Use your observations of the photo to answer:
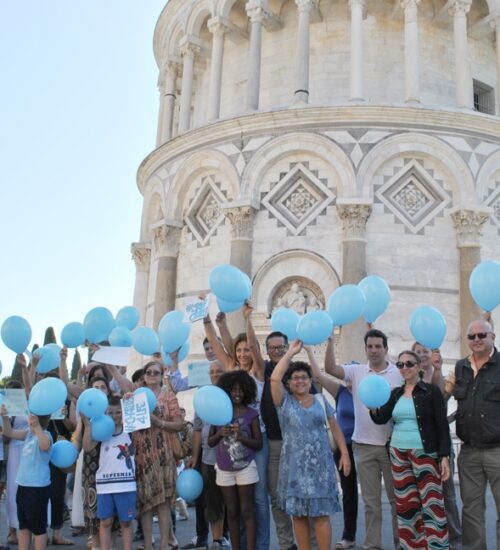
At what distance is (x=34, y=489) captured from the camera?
5.57 m

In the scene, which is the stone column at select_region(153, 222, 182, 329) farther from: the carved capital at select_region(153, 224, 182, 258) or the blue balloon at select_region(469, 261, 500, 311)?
the blue balloon at select_region(469, 261, 500, 311)

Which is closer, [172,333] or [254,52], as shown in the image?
[172,333]

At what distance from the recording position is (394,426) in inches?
217

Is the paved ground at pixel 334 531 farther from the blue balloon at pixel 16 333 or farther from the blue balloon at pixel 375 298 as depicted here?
the blue balloon at pixel 375 298

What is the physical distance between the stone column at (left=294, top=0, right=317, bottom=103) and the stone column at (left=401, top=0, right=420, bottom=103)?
95.2 inches

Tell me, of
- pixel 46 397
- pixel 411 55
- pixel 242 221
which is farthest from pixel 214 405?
pixel 411 55

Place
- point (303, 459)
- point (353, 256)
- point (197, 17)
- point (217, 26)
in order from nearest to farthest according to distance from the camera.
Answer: point (303, 459), point (353, 256), point (217, 26), point (197, 17)

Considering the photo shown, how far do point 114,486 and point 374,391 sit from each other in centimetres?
246

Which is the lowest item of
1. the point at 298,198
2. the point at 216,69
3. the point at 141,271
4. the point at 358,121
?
the point at 141,271

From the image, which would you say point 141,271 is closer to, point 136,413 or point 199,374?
point 199,374

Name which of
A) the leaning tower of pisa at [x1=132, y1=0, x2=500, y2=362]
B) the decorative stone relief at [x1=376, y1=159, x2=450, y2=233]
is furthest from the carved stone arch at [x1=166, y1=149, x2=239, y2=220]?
the decorative stone relief at [x1=376, y1=159, x2=450, y2=233]

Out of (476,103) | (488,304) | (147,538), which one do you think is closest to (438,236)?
(476,103)

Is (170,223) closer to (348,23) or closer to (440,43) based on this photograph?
(348,23)

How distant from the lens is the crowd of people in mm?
5211
